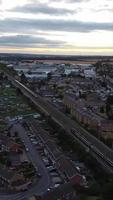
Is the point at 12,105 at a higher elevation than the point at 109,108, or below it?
below

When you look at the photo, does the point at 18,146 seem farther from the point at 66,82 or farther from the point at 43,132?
the point at 66,82

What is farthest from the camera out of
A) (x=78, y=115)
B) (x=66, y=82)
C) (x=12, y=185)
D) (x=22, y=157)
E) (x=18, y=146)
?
(x=66, y=82)

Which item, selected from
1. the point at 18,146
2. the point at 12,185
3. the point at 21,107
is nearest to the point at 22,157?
the point at 18,146

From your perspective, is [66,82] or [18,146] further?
[66,82]

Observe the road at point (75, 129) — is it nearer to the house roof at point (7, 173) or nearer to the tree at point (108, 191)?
the tree at point (108, 191)

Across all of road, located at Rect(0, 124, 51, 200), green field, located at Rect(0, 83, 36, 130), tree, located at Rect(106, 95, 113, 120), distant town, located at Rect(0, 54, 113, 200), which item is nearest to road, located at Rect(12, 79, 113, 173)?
distant town, located at Rect(0, 54, 113, 200)

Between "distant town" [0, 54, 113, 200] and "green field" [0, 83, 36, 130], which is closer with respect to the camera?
"distant town" [0, 54, 113, 200]

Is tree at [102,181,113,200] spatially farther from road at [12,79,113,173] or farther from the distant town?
road at [12,79,113,173]

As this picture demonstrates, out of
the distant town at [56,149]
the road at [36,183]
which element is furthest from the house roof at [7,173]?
the road at [36,183]

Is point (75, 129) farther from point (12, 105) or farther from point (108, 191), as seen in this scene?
point (108, 191)

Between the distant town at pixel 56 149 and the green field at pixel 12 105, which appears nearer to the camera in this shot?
the distant town at pixel 56 149

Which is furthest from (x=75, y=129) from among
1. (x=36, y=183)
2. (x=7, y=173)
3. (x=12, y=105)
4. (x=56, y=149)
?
(x=12, y=105)
